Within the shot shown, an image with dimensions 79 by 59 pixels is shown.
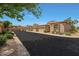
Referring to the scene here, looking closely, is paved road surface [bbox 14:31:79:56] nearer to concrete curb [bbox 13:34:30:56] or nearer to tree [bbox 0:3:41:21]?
concrete curb [bbox 13:34:30:56]

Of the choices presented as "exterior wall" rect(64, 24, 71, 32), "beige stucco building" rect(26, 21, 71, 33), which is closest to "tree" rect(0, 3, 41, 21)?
"beige stucco building" rect(26, 21, 71, 33)

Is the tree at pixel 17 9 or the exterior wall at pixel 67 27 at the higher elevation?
the tree at pixel 17 9

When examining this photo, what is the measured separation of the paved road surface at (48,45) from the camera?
761 centimetres

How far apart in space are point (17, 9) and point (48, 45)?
0.96m

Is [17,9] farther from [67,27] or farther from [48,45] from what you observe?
[67,27]

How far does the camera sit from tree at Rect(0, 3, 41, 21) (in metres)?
7.65

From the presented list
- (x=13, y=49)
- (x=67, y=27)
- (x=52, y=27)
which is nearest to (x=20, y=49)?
(x=13, y=49)

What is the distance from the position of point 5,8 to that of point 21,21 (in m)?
0.41

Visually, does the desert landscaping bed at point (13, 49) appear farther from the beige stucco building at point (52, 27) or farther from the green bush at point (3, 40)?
the beige stucco building at point (52, 27)

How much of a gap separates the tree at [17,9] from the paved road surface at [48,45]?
0.38m

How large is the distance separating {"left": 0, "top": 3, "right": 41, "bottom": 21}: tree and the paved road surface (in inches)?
14.8

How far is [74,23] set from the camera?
7668 mm

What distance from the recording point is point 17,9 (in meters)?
7.71

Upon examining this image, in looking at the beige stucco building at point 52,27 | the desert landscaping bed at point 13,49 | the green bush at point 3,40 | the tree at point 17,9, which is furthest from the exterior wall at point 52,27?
the green bush at point 3,40
